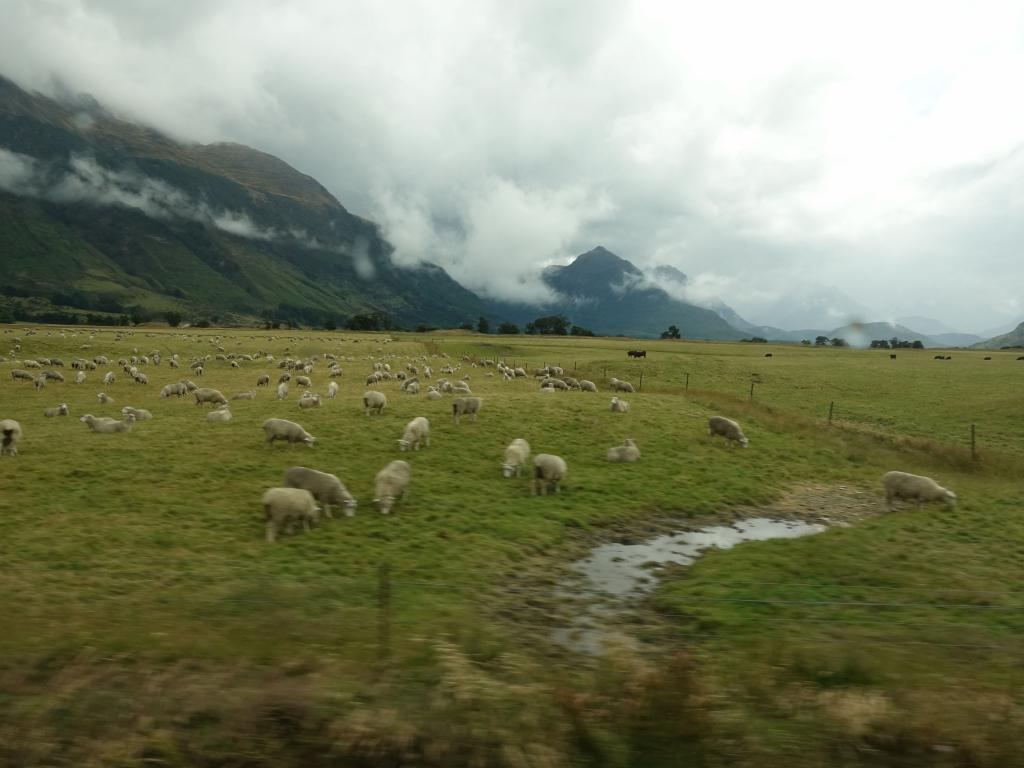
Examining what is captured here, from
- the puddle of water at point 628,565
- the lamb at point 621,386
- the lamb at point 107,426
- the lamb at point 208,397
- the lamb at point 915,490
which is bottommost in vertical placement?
the puddle of water at point 628,565

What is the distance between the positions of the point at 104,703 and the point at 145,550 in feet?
25.4

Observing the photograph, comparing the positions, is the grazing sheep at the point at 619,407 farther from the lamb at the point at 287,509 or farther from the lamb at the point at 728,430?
the lamb at the point at 287,509

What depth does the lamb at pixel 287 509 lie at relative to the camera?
15.6m

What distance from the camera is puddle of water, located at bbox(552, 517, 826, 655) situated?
37.0ft

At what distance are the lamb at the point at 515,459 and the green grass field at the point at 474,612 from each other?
→ 117 cm

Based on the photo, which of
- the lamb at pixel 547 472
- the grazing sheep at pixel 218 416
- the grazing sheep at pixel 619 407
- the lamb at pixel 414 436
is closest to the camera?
the lamb at pixel 547 472

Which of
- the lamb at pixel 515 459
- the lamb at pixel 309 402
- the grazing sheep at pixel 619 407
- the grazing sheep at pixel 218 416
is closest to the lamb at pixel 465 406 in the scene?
the lamb at pixel 515 459

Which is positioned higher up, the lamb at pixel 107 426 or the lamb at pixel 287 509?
the lamb at pixel 107 426

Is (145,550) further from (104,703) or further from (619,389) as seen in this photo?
(619,389)

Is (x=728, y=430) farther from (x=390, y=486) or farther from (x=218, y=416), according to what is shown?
(x=218, y=416)

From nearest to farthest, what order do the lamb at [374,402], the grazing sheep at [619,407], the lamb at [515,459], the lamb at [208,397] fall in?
1. the lamb at [515,459]
2. the lamb at [374,402]
3. the grazing sheep at [619,407]
4. the lamb at [208,397]

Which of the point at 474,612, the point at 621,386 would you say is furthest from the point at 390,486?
the point at 621,386

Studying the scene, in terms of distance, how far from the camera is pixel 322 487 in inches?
700

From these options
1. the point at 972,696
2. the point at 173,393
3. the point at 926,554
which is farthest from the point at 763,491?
the point at 173,393
